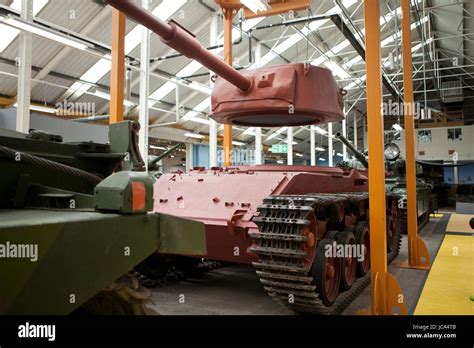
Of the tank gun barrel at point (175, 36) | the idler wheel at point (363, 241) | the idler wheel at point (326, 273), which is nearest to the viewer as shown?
the tank gun barrel at point (175, 36)

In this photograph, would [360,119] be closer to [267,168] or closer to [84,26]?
[84,26]

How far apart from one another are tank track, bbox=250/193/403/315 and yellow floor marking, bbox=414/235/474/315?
4.80 ft

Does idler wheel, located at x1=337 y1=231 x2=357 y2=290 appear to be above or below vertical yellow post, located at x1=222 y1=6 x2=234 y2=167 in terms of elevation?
below

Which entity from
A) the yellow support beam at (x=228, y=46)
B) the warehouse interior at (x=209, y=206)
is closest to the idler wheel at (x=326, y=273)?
the warehouse interior at (x=209, y=206)

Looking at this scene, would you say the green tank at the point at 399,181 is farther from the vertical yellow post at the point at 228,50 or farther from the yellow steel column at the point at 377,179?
the yellow steel column at the point at 377,179

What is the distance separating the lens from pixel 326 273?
479 cm

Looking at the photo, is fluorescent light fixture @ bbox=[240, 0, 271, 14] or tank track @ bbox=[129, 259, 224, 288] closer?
tank track @ bbox=[129, 259, 224, 288]

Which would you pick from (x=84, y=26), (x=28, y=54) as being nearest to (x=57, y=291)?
(x=28, y=54)

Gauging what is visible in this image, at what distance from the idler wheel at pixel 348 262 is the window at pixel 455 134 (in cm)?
2763

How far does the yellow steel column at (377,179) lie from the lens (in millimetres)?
4539

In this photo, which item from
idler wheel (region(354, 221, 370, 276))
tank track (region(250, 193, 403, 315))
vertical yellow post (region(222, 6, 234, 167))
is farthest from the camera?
vertical yellow post (region(222, 6, 234, 167))

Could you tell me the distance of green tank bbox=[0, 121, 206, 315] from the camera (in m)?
1.50

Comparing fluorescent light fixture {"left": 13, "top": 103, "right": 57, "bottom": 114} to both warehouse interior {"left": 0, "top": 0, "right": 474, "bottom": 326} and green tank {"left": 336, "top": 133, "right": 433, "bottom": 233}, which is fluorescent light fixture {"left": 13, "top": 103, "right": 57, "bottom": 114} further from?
green tank {"left": 336, "top": 133, "right": 433, "bottom": 233}

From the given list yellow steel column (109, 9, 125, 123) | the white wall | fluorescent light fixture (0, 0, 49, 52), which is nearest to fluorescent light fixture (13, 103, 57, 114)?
fluorescent light fixture (0, 0, 49, 52)
